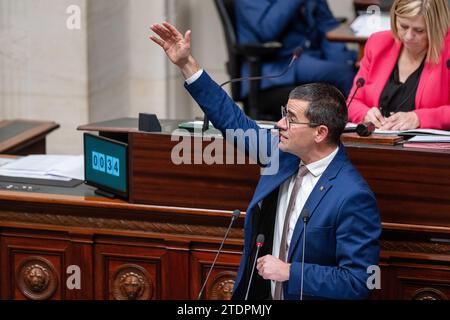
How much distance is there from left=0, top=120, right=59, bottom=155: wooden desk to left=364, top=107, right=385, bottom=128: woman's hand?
1790 millimetres

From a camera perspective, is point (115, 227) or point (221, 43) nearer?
point (115, 227)

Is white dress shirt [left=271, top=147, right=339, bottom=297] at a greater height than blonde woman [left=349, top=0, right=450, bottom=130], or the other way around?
blonde woman [left=349, top=0, right=450, bottom=130]

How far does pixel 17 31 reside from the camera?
652 cm

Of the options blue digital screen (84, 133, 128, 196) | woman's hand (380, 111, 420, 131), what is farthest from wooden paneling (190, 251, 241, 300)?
woman's hand (380, 111, 420, 131)

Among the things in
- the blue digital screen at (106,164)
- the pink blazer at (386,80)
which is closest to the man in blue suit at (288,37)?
the pink blazer at (386,80)

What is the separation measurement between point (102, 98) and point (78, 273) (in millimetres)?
2878

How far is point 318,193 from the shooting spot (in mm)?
3209

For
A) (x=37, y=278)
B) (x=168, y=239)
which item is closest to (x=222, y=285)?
(x=168, y=239)

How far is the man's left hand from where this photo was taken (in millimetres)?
3133

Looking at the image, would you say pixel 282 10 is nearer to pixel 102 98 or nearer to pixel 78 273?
pixel 102 98

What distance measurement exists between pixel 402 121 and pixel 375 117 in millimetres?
132

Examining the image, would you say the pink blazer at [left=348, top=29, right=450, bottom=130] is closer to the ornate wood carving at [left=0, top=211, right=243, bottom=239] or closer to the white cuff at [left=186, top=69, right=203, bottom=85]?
the ornate wood carving at [left=0, top=211, right=243, bottom=239]

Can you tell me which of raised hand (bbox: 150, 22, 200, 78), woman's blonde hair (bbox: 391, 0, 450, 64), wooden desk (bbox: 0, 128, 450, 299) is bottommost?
wooden desk (bbox: 0, 128, 450, 299)

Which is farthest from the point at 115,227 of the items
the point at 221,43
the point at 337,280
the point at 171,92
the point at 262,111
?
the point at 221,43
